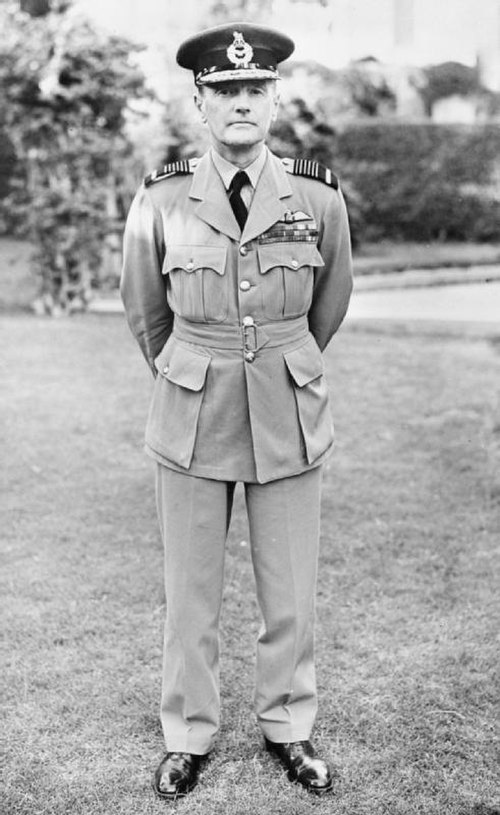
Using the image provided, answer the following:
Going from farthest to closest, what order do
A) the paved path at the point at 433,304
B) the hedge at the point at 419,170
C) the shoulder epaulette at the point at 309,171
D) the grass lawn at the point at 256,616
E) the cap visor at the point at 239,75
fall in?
the hedge at the point at 419,170 → the paved path at the point at 433,304 → the grass lawn at the point at 256,616 → the shoulder epaulette at the point at 309,171 → the cap visor at the point at 239,75

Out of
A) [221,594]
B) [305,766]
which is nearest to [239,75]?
[221,594]

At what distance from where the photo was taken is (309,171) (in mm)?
2836

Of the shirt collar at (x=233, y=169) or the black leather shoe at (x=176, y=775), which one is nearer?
the shirt collar at (x=233, y=169)

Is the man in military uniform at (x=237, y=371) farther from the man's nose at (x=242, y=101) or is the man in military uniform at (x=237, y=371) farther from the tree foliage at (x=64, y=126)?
the tree foliage at (x=64, y=126)

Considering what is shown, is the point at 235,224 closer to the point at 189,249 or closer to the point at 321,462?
the point at 189,249

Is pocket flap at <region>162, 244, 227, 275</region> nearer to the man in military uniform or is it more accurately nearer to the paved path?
the man in military uniform

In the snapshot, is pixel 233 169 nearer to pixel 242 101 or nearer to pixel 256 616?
pixel 242 101

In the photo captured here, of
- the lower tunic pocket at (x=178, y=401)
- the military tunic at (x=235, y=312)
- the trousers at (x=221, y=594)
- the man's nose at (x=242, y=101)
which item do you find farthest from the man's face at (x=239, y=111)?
the trousers at (x=221, y=594)

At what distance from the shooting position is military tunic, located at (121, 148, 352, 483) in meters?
2.71

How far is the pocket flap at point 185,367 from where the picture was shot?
2.74 meters

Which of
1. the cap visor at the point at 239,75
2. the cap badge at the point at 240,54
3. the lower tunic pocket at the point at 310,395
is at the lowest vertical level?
the lower tunic pocket at the point at 310,395

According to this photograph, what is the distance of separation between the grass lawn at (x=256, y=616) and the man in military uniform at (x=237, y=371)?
195 millimetres

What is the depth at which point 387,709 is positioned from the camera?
334 cm

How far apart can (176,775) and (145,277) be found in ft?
4.75
